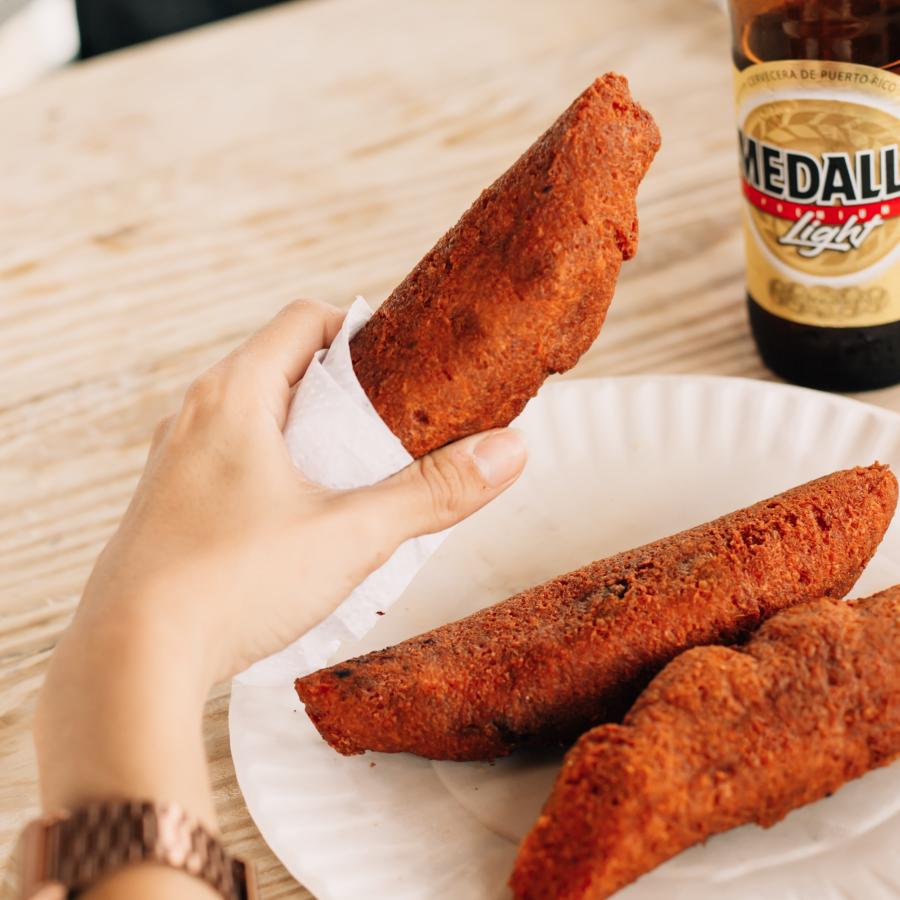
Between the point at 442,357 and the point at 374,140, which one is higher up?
the point at 442,357

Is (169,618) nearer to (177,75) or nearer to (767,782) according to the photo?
(767,782)

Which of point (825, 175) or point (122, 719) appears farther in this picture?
point (825, 175)

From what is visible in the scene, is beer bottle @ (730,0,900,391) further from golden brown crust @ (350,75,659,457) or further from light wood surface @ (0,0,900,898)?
golden brown crust @ (350,75,659,457)

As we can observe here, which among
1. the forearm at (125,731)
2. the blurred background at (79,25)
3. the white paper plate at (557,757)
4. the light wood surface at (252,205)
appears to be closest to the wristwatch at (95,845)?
the forearm at (125,731)

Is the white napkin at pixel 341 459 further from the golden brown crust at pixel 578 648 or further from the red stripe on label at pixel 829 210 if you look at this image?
the red stripe on label at pixel 829 210

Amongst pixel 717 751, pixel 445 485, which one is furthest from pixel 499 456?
pixel 717 751

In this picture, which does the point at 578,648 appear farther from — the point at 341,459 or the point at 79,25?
the point at 79,25

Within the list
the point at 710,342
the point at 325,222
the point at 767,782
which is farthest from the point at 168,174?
the point at 767,782
